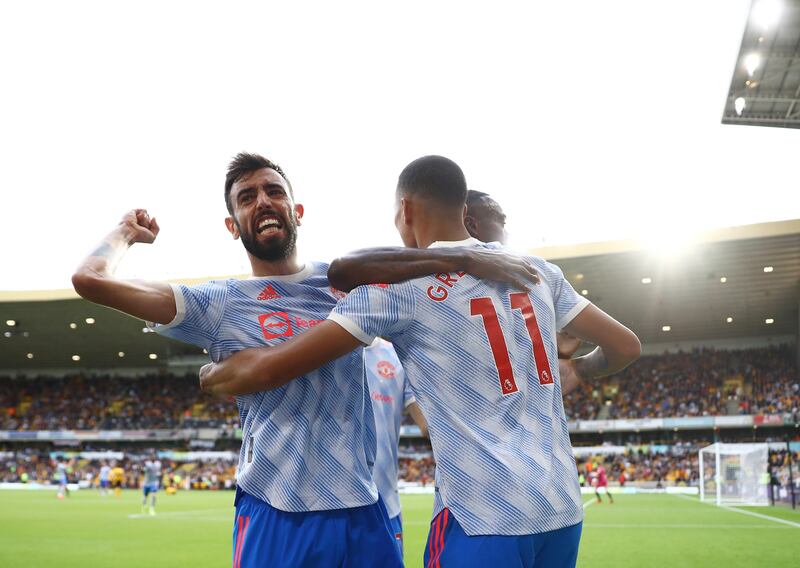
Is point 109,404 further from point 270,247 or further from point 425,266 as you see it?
point 425,266

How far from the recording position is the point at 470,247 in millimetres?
2555

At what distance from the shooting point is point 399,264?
241 centimetres

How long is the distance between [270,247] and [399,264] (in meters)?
0.84

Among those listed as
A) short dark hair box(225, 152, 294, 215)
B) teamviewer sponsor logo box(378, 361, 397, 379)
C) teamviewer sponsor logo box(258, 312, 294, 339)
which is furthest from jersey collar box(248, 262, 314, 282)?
teamviewer sponsor logo box(378, 361, 397, 379)

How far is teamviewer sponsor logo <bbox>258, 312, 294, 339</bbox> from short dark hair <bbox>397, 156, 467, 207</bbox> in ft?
2.35

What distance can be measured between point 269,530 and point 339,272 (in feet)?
3.29

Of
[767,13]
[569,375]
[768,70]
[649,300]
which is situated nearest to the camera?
[569,375]

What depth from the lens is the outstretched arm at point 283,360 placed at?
2.34 meters

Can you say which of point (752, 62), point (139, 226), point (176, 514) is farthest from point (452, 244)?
point (176, 514)

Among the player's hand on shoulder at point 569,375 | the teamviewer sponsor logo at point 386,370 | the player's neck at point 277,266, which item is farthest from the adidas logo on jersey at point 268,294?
the teamviewer sponsor logo at point 386,370

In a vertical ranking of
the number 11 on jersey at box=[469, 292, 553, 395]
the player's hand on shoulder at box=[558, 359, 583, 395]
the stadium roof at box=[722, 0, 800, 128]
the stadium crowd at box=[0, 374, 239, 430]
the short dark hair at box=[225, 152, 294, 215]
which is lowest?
the stadium crowd at box=[0, 374, 239, 430]

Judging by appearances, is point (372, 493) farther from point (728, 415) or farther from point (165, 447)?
point (165, 447)

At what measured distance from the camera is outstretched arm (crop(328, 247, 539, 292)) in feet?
7.89

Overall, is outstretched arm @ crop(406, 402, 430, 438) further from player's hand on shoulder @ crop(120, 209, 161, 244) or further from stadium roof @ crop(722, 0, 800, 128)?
stadium roof @ crop(722, 0, 800, 128)
